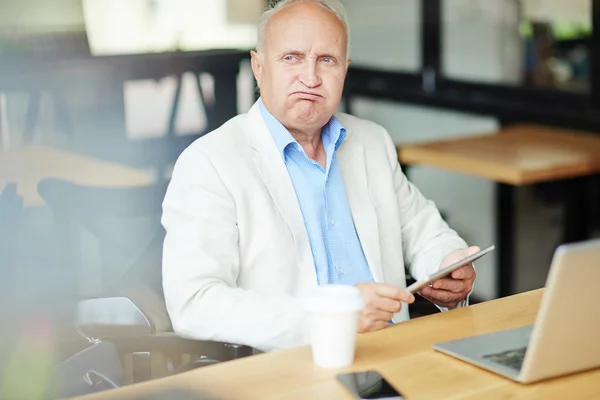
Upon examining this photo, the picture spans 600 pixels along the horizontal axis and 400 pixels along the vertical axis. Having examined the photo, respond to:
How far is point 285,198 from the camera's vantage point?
6.58ft

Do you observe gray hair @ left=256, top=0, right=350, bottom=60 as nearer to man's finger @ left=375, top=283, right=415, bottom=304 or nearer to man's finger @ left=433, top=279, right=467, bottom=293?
man's finger @ left=433, top=279, right=467, bottom=293

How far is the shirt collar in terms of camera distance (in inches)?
80.4

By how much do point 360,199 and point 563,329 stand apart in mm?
821

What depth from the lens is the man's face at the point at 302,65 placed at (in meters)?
2.04

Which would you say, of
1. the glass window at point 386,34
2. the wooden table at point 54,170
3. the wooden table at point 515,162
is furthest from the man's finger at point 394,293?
the glass window at point 386,34

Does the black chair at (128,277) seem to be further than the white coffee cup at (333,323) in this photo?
Yes

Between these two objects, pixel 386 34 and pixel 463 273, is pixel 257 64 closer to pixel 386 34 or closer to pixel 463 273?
pixel 463 273

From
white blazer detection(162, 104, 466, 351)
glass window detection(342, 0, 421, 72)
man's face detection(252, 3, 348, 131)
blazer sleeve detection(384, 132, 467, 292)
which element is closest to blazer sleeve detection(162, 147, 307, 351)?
white blazer detection(162, 104, 466, 351)

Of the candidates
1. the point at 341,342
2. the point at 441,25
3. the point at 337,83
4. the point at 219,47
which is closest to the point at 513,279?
the point at 441,25

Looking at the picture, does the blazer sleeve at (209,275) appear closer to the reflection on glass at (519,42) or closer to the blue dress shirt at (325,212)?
the blue dress shirt at (325,212)

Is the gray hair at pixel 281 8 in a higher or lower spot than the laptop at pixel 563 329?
higher

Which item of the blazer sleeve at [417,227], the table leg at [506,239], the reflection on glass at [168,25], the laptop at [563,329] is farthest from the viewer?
the table leg at [506,239]

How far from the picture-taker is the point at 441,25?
4457mm

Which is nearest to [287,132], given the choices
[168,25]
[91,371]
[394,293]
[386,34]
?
[394,293]
